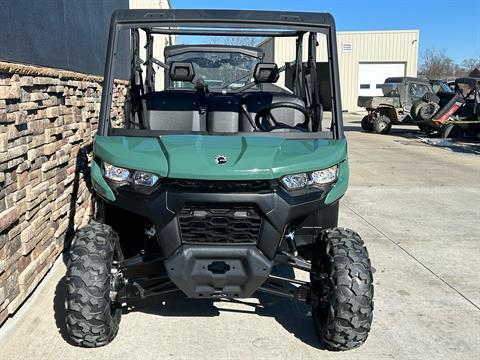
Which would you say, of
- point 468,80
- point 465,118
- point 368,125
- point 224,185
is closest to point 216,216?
point 224,185

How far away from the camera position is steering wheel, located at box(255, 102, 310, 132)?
3.82m

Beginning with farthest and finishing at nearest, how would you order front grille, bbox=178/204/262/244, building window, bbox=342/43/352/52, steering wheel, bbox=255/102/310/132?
building window, bbox=342/43/352/52, steering wheel, bbox=255/102/310/132, front grille, bbox=178/204/262/244

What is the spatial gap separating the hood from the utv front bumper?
105 millimetres

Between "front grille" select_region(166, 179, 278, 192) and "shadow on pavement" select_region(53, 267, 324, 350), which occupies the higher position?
"front grille" select_region(166, 179, 278, 192)

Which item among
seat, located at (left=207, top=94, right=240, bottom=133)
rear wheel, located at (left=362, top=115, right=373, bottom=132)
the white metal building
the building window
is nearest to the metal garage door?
the white metal building

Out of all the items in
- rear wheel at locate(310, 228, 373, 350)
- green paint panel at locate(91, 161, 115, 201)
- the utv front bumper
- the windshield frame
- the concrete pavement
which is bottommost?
the concrete pavement

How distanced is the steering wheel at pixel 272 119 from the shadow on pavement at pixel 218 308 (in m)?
1.26

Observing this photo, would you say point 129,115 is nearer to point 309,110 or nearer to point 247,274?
point 309,110

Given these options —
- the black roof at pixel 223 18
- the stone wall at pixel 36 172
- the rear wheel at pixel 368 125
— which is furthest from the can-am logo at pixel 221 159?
the rear wheel at pixel 368 125

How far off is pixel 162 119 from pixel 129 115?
255 millimetres

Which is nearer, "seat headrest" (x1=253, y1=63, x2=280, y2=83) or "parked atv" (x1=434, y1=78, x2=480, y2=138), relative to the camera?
"seat headrest" (x1=253, y1=63, x2=280, y2=83)

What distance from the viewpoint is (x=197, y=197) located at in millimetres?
2850

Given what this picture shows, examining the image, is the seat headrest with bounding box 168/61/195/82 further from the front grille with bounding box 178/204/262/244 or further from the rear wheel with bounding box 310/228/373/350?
the rear wheel with bounding box 310/228/373/350

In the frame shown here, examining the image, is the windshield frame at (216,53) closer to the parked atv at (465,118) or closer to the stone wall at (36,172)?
the stone wall at (36,172)
